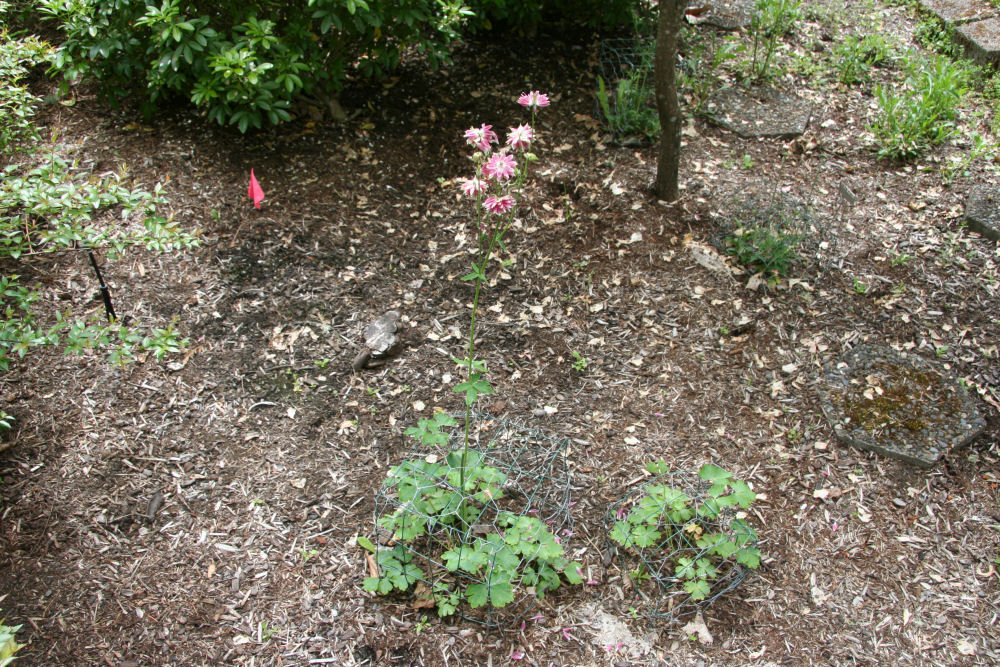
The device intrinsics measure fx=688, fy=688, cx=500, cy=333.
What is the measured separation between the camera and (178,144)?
3.89 m

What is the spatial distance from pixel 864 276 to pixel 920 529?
4.21ft

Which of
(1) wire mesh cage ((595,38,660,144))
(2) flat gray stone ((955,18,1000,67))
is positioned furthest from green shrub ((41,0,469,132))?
(2) flat gray stone ((955,18,1000,67))

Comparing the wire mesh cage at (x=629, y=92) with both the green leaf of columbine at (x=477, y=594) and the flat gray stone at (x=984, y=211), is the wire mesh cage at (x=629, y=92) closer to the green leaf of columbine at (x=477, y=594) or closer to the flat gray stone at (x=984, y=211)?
the flat gray stone at (x=984, y=211)

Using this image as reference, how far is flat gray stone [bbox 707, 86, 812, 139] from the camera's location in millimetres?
4078

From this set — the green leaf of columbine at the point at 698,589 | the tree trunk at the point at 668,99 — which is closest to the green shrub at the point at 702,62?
the tree trunk at the point at 668,99

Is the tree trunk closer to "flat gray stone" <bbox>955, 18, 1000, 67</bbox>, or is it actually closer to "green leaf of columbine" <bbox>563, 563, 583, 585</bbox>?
"green leaf of columbine" <bbox>563, 563, 583, 585</bbox>

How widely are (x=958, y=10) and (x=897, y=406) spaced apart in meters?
3.73

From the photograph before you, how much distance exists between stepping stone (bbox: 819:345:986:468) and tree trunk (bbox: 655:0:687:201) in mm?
1228

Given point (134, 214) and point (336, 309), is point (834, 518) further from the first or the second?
point (134, 214)

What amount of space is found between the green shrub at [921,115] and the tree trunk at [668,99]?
1.34 metres

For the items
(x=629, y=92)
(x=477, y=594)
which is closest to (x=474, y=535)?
(x=477, y=594)

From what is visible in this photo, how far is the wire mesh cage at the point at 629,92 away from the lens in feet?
13.0

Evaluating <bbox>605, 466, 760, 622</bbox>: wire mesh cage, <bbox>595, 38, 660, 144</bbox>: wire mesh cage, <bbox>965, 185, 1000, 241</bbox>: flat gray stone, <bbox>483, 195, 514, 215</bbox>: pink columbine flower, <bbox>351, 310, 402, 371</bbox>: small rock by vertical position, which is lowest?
<bbox>605, 466, 760, 622</bbox>: wire mesh cage

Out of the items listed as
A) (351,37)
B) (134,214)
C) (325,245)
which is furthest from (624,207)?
(134,214)
